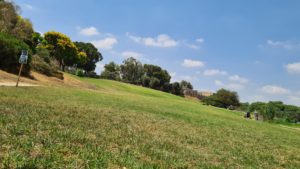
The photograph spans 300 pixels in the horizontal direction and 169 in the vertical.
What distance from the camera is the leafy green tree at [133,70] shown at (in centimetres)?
10794

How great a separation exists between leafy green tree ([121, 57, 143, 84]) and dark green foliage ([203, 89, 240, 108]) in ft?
86.3

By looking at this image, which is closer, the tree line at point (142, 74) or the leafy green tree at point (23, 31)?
the leafy green tree at point (23, 31)

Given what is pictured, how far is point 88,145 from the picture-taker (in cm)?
650

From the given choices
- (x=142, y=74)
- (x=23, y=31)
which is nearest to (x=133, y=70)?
(x=142, y=74)

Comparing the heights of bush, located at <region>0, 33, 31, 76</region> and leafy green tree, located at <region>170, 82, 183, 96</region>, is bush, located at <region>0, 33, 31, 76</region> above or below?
below

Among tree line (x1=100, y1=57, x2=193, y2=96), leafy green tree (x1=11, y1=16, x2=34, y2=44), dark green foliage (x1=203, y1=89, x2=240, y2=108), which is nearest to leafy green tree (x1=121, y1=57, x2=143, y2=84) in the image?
tree line (x1=100, y1=57, x2=193, y2=96)

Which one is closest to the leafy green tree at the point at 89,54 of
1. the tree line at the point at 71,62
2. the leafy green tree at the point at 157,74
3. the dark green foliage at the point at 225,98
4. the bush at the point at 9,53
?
the tree line at the point at 71,62

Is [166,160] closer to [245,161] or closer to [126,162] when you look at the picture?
[126,162]

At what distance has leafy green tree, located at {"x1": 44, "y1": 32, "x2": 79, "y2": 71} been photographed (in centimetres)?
7088

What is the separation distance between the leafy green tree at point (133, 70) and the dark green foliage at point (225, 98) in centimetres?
2631

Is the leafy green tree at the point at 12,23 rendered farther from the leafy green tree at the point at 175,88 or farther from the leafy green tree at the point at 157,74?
the leafy green tree at the point at 175,88

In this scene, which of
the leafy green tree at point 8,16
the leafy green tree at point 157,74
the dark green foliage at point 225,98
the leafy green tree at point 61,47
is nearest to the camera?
the leafy green tree at point 8,16

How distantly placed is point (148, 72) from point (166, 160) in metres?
104

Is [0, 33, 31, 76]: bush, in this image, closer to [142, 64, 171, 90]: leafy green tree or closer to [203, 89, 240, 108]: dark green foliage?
[142, 64, 171, 90]: leafy green tree
